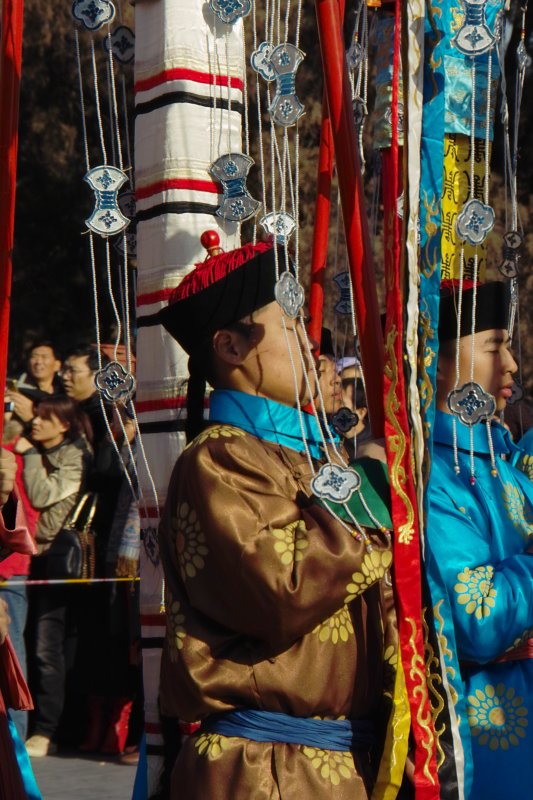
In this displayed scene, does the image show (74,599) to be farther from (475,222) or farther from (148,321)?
(475,222)

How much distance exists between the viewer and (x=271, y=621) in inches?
83.0

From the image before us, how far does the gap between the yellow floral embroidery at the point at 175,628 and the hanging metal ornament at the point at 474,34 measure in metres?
1.11

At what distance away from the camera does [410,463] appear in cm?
226

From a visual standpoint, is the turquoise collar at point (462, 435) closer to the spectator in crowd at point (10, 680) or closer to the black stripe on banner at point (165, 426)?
the black stripe on banner at point (165, 426)

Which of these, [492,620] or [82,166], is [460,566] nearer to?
[492,620]

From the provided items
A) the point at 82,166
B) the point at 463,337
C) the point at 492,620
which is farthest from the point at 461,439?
the point at 82,166

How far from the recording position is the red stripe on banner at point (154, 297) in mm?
2984

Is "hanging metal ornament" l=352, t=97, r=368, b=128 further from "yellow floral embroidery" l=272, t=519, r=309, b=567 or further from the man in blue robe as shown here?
"yellow floral embroidery" l=272, t=519, r=309, b=567

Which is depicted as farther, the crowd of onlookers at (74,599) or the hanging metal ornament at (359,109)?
the crowd of onlookers at (74,599)

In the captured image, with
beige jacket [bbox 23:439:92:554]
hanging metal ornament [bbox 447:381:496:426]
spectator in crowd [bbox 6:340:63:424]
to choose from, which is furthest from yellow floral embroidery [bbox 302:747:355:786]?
spectator in crowd [bbox 6:340:63:424]

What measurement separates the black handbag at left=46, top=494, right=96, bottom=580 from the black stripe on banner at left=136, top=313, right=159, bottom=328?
299 centimetres

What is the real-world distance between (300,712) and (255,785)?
141mm

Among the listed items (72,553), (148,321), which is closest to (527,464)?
(148,321)

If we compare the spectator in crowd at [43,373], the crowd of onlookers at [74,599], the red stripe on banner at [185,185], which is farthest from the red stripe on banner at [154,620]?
the spectator in crowd at [43,373]
